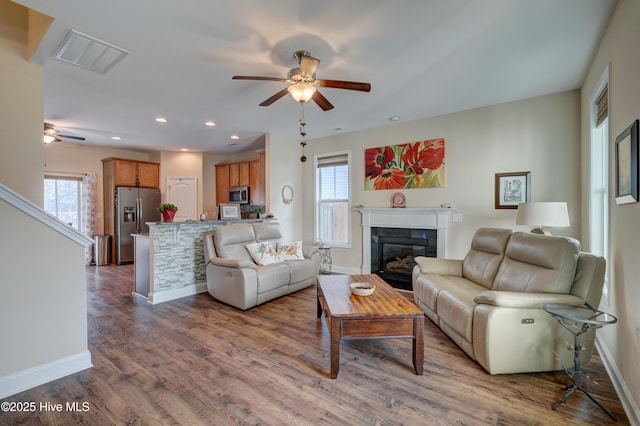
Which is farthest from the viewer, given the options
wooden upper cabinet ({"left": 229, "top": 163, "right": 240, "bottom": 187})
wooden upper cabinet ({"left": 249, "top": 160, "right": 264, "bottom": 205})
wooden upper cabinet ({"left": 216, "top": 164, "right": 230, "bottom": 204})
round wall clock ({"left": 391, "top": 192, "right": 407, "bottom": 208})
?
wooden upper cabinet ({"left": 216, "top": 164, "right": 230, "bottom": 204})

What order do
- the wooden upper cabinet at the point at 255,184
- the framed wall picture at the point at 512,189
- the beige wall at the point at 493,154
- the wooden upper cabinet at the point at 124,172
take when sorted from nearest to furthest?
the beige wall at the point at 493,154
the framed wall picture at the point at 512,189
the wooden upper cabinet at the point at 255,184
the wooden upper cabinet at the point at 124,172

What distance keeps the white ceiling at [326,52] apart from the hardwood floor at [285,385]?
2.68m

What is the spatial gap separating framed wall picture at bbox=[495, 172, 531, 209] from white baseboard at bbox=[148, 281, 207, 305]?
4.48m

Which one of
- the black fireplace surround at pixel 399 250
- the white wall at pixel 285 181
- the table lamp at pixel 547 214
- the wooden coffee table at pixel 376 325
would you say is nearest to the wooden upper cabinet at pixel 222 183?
the white wall at pixel 285 181

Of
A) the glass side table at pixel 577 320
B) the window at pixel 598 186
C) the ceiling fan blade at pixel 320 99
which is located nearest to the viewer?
the glass side table at pixel 577 320

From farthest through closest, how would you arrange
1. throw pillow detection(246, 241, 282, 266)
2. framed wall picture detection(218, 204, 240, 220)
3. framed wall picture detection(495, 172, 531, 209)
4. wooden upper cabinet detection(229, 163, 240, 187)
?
wooden upper cabinet detection(229, 163, 240, 187), framed wall picture detection(218, 204, 240, 220), throw pillow detection(246, 241, 282, 266), framed wall picture detection(495, 172, 531, 209)

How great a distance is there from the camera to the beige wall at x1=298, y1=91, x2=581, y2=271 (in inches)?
137

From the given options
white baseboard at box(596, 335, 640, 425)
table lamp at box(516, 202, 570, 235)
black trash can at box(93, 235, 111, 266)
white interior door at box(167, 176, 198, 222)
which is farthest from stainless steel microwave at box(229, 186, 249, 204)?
white baseboard at box(596, 335, 640, 425)

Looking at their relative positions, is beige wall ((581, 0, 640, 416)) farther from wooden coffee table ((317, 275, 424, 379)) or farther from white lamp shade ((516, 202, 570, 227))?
wooden coffee table ((317, 275, 424, 379))

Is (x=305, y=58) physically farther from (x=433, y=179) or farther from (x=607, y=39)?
(x=433, y=179)

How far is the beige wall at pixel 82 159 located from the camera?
Result: 6001 millimetres

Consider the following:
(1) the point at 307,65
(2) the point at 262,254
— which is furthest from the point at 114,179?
(1) the point at 307,65

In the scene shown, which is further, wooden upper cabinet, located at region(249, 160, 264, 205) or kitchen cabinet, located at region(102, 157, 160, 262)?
kitchen cabinet, located at region(102, 157, 160, 262)

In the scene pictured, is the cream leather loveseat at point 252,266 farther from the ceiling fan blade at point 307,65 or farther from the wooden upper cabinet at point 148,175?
the wooden upper cabinet at point 148,175
